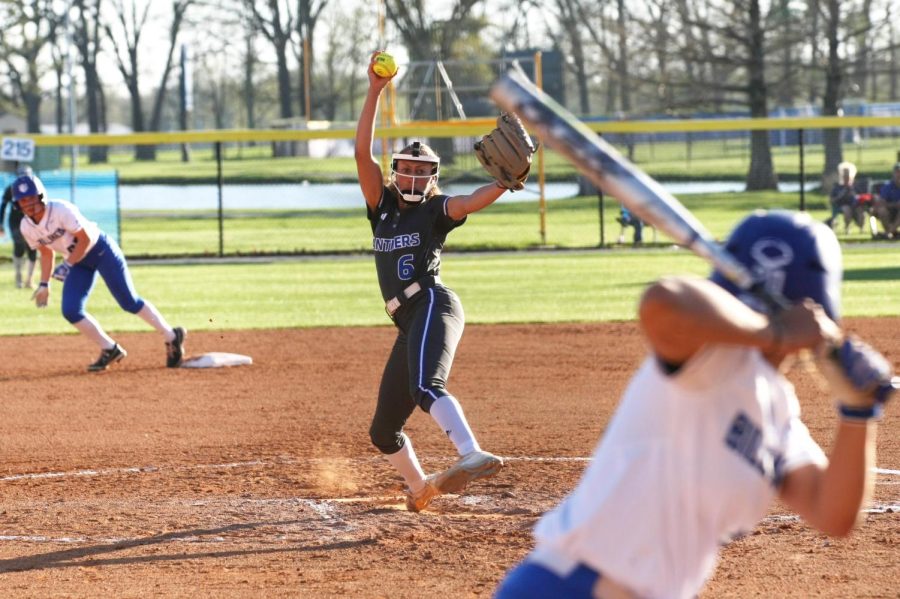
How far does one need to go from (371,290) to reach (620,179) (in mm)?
16983

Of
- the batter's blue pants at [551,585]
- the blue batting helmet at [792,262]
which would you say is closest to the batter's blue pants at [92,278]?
the batter's blue pants at [551,585]

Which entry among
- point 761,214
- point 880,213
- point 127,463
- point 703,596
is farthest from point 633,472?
point 880,213

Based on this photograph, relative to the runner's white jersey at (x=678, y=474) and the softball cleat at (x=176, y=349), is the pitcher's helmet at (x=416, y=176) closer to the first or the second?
the runner's white jersey at (x=678, y=474)

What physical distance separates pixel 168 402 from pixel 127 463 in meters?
2.32

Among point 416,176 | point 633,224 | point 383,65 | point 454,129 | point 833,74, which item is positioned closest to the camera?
point 383,65

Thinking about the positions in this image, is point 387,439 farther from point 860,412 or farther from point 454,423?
point 860,412

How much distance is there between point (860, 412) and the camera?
276 cm

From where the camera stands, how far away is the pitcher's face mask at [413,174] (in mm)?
6770

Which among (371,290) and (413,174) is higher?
(413,174)

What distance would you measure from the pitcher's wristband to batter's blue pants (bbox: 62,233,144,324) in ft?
33.4

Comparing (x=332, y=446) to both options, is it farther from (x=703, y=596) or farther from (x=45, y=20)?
(x=45, y=20)

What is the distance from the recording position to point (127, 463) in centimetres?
850

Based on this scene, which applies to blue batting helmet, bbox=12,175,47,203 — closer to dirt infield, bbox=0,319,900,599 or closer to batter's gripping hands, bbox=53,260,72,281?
batter's gripping hands, bbox=53,260,72,281

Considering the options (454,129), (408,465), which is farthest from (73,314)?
(454,129)
